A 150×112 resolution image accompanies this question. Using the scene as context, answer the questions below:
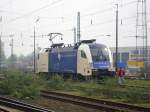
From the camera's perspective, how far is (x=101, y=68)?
32625 mm

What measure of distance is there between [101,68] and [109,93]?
10.0 meters

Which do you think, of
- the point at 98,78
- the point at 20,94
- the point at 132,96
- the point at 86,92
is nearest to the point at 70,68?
the point at 98,78

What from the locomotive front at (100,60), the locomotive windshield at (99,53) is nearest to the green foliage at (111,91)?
the locomotive front at (100,60)

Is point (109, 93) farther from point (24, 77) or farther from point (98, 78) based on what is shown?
point (98, 78)

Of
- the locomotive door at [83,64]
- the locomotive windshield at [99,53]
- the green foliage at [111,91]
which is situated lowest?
the green foliage at [111,91]

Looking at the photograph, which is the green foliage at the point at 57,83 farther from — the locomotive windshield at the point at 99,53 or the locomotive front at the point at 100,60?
the locomotive windshield at the point at 99,53

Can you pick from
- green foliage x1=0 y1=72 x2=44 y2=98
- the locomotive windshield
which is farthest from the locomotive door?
green foliage x1=0 y1=72 x2=44 y2=98

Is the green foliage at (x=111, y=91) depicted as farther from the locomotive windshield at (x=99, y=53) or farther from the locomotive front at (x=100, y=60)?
the locomotive windshield at (x=99, y=53)

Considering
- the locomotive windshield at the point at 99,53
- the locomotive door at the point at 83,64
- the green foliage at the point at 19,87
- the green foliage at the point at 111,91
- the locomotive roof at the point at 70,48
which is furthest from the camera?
the locomotive roof at the point at 70,48

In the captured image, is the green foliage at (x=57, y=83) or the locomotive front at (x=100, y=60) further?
the locomotive front at (x=100, y=60)

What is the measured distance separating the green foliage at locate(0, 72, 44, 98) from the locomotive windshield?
19.4 ft

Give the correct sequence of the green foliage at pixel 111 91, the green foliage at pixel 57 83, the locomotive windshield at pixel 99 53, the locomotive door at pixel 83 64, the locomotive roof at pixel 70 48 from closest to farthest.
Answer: the green foliage at pixel 111 91 < the green foliage at pixel 57 83 < the locomotive door at pixel 83 64 < the locomotive windshield at pixel 99 53 < the locomotive roof at pixel 70 48

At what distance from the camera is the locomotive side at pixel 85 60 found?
32.5 m

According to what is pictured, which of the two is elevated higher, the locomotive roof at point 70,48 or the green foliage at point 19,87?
the locomotive roof at point 70,48
